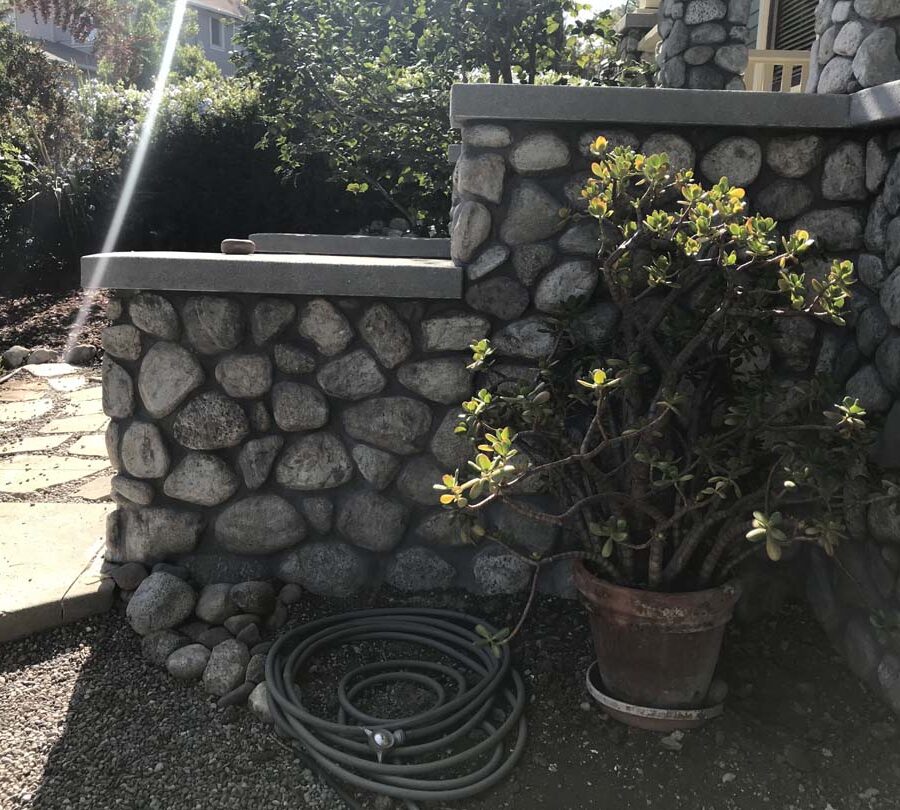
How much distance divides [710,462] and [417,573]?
48.5 inches

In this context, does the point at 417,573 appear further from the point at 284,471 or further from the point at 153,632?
the point at 153,632

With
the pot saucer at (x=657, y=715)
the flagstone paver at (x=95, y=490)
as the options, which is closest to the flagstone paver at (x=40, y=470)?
the flagstone paver at (x=95, y=490)

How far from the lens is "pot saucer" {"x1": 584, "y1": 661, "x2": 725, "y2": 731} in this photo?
2348 millimetres

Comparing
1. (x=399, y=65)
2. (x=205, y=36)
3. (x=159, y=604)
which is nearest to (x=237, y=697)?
(x=159, y=604)

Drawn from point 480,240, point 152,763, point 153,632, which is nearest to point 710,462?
point 480,240

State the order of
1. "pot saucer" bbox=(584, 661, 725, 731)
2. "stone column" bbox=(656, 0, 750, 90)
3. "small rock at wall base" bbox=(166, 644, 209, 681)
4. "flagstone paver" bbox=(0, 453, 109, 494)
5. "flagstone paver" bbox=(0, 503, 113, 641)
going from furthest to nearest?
"stone column" bbox=(656, 0, 750, 90) → "flagstone paver" bbox=(0, 453, 109, 494) → "flagstone paver" bbox=(0, 503, 113, 641) → "small rock at wall base" bbox=(166, 644, 209, 681) → "pot saucer" bbox=(584, 661, 725, 731)

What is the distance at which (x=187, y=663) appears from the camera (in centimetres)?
263

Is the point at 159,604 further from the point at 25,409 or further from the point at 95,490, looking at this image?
the point at 25,409

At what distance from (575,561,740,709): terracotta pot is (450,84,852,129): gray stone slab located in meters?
1.36

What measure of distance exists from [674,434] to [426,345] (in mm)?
854

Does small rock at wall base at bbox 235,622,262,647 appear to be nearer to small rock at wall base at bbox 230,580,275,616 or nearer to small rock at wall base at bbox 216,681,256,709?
small rock at wall base at bbox 230,580,275,616

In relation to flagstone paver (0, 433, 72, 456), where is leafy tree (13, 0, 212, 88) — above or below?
above

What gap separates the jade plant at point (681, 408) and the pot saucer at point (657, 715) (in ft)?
1.11

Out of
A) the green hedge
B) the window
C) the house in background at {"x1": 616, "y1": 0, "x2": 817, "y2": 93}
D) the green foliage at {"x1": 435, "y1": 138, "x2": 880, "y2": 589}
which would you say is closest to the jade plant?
the green foliage at {"x1": 435, "y1": 138, "x2": 880, "y2": 589}
